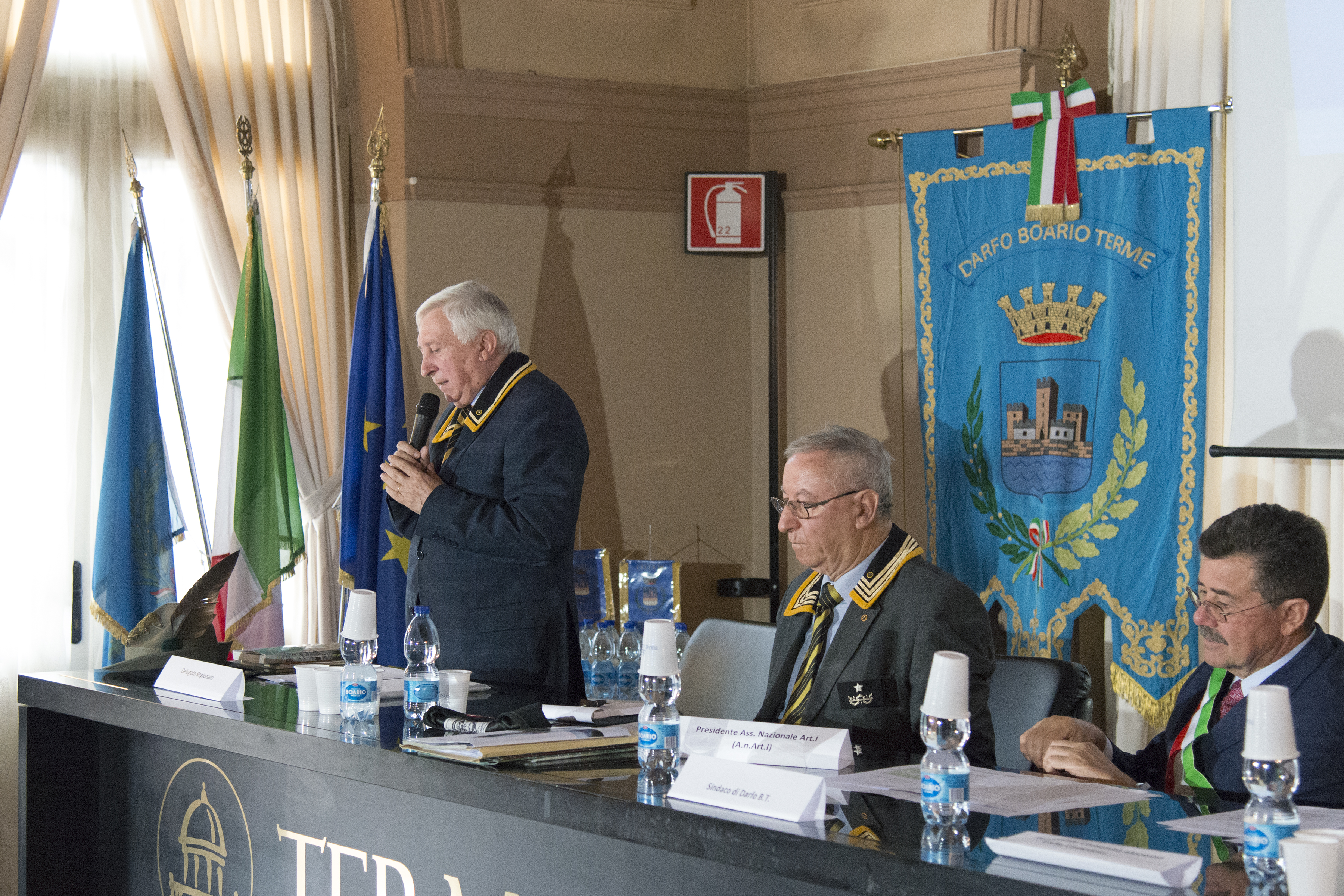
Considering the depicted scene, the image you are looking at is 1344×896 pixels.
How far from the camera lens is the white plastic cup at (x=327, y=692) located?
8.11 feet

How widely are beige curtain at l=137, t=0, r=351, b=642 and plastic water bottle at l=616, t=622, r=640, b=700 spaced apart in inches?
40.5

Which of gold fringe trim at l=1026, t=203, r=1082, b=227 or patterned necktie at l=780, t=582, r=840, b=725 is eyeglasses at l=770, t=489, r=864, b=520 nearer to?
patterned necktie at l=780, t=582, r=840, b=725

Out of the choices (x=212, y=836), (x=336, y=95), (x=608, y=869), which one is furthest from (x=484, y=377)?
(x=336, y=95)

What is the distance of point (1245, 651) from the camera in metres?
2.16

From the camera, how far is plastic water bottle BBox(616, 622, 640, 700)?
434 centimetres

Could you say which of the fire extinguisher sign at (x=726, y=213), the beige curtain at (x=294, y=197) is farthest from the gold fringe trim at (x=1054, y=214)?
the beige curtain at (x=294, y=197)

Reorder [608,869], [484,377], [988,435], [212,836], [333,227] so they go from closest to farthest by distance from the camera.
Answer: [608,869] → [212,836] → [484,377] → [988,435] → [333,227]

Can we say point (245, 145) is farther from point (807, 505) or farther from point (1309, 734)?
point (1309, 734)

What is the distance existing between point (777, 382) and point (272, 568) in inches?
72.6

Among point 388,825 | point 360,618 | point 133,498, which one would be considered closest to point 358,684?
point 360,618

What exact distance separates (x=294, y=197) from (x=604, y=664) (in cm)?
189

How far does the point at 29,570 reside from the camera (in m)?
4.43

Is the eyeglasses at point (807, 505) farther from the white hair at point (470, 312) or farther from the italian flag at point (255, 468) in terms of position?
the italian flag at point (255, 468)

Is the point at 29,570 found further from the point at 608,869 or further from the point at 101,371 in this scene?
the point at 608,869
